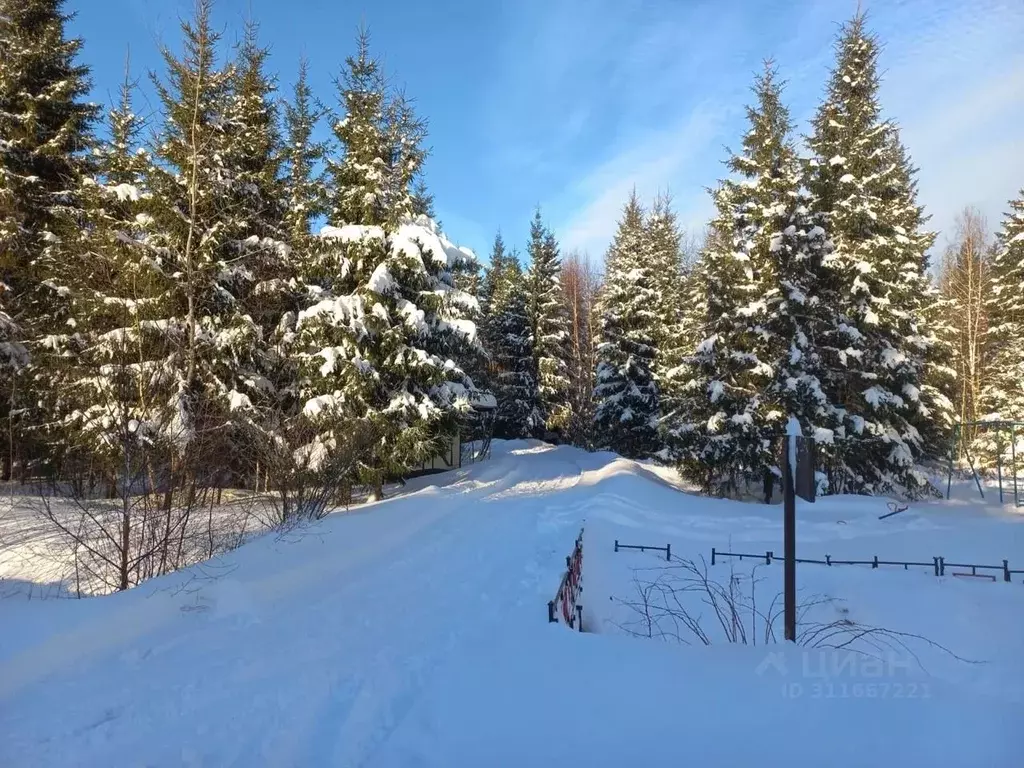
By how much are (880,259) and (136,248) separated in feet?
66.2

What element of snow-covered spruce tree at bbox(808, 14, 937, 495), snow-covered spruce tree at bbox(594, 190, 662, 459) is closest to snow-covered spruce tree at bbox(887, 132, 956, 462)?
snow-covered spruce tree at bbox(808, 14, 937, 495)

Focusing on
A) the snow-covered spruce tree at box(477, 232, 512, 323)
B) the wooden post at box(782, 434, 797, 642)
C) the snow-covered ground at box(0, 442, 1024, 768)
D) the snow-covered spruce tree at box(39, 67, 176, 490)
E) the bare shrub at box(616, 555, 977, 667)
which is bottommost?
the bare shrub at box(616, 555, 977, 667)

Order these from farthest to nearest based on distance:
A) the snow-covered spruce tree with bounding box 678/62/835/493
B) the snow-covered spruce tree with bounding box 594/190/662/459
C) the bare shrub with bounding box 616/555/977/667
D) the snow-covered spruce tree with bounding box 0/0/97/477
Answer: the snow-covered spruce tree with bounding box 594/190/662/459
the snow-covered spruce tree with bounding box 678/62/835/493
the snow-covered spruce tree with bounding box 0/0/97/477
the bare shrub with bounding box 616/555/977/667

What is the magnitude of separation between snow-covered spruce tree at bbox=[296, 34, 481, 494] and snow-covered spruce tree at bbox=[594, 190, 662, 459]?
1341 centimetres

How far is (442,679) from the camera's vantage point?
415cm

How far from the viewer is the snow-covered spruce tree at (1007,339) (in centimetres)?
2200

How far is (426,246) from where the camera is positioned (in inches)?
575

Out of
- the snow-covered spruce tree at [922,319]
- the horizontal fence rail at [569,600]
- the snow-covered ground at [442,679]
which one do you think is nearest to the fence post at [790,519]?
the snow-covered ground at [442,679]

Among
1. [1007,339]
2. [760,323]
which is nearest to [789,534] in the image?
[760,323]

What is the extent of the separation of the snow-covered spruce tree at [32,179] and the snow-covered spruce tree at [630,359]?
21.3m

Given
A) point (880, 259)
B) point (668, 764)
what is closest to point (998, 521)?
point (880, 259)

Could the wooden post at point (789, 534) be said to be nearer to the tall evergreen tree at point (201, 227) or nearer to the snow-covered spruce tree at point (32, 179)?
the tall evergreen tree at point (201, 227)

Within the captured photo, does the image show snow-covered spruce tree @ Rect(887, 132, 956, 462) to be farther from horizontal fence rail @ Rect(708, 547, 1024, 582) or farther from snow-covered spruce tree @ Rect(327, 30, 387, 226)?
snow-covered spruce tree @ Rect(327, 30, 387, 226)

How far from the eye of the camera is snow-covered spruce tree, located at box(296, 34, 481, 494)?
45.3 feet
